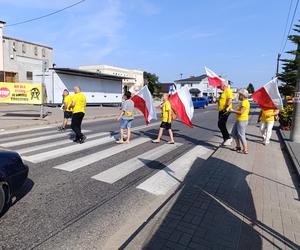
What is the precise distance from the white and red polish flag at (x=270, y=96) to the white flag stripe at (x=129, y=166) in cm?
336

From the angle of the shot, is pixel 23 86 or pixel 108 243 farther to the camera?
pixel 23 86

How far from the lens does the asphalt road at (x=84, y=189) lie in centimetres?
342

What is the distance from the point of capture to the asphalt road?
3.42 metres

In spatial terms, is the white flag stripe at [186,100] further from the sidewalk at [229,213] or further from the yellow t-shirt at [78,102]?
the sidewalk at [229,213]

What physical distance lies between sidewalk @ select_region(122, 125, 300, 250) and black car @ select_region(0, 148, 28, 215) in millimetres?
1732

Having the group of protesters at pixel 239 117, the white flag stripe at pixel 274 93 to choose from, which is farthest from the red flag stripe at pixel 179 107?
the white flag stripe at pixel 274 93

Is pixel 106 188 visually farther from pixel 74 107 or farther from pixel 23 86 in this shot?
pixel 23 86

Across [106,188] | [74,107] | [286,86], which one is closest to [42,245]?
[106,188]

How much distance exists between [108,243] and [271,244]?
188cm

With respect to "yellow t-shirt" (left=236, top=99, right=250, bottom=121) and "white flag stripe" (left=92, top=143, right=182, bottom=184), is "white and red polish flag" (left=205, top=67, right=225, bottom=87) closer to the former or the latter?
"yellow t-shirt" (left=236, top=99, right=250, bottom=121)

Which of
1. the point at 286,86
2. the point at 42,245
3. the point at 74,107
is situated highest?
the point at 286,86

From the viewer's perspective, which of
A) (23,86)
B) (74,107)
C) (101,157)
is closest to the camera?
(101,157)

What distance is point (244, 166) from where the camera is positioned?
671cm

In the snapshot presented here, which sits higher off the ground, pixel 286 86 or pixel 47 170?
pixel 286 86
